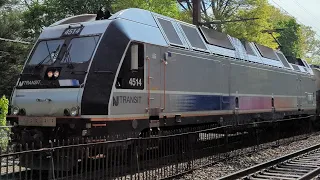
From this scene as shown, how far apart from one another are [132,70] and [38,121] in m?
2.32

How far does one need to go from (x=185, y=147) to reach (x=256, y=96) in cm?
648

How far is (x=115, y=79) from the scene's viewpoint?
8.96m

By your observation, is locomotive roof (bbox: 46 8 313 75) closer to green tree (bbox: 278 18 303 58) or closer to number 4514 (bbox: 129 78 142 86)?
number 4514 (bbox: 129 78 142 86)

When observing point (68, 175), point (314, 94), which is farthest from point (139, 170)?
point (314, 94)

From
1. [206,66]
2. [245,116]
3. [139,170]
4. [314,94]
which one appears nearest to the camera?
[139,170]

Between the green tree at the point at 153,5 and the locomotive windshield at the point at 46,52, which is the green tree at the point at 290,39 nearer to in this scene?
the green tree at the point at 153,5

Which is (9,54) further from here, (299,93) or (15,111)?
(15,111)

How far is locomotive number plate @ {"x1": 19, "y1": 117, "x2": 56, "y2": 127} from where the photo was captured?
345 inches

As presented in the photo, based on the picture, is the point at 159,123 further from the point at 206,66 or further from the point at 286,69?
the point at 286,69

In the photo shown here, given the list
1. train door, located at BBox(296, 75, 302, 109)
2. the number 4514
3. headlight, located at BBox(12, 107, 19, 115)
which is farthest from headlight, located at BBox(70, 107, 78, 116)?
train door, located at BBox(296, 75, 302, 109)

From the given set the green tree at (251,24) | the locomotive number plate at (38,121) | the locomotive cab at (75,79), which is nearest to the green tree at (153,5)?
the green tree at (251,24)

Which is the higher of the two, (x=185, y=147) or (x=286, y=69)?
(x=286, y=69)

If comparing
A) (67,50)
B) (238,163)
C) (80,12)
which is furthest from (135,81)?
(80,12)

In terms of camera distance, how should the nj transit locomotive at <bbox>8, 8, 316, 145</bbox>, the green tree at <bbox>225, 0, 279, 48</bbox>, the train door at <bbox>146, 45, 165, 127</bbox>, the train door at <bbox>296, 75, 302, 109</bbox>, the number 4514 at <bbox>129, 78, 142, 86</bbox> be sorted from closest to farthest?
the nj transit locomotive at <bbox>8, 8, 316, 145</bbox>
the number 4514 at <bbox>129, 78, 142, 86</bbox>
the train door at <bbox>146, 45, 165, 127</bbox>
the train door at <bbox>296, 75, 302, 109</bbox>
the green tree at <bbox>225, 0, 279, 48</bbox>
